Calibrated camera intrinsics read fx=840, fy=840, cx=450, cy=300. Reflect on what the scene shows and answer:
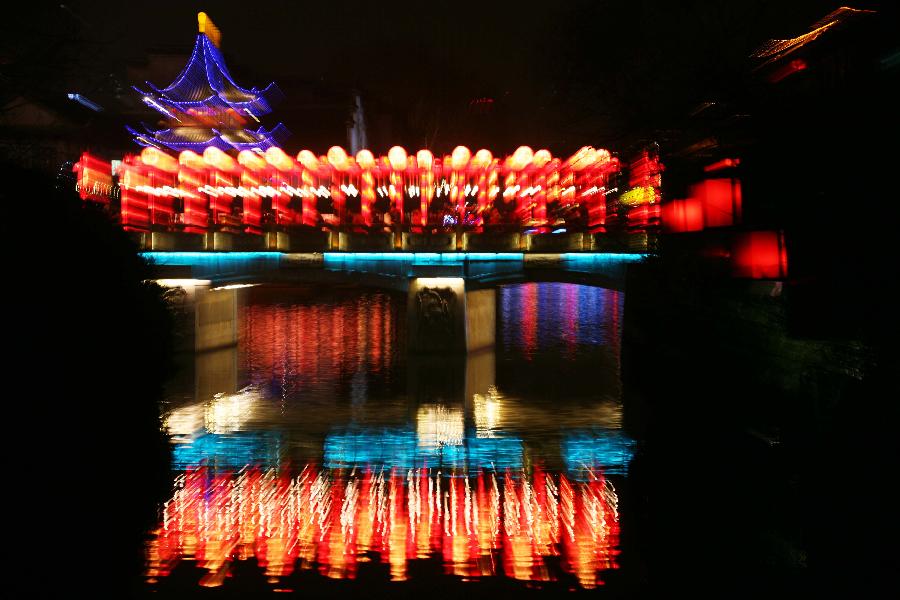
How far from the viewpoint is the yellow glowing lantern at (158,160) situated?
3022 cm

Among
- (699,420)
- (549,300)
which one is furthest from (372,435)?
(549,300)

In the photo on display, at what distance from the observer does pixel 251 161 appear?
31000 millimetres

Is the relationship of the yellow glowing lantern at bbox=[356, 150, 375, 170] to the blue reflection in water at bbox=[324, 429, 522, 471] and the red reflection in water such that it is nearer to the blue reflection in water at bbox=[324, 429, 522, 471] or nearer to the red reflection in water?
the blue reflection in water at bbox=[324, 429, 522, 471]

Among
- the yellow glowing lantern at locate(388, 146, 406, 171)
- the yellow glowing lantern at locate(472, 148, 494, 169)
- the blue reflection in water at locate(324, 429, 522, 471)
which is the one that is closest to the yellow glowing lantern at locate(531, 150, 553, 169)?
the yellow glowing lantern at locate(472, 148, 494, 169)

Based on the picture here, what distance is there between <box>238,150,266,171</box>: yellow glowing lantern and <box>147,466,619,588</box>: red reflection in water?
18.0 metres

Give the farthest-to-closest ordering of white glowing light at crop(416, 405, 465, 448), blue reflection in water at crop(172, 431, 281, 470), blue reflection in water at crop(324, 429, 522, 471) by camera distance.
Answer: white glowing light at crop(416, 405, 465, 448)
blue reflection in water at crop(324, 429, 522, 471)
blue reflection in water at crop(172, 431, 281, 470)

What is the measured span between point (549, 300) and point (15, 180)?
62708 millimetres

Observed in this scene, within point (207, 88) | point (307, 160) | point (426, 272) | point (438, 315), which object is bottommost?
point (438, 315)

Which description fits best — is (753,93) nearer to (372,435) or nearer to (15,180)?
(372,435)

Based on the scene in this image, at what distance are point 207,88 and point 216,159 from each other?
19.1 m

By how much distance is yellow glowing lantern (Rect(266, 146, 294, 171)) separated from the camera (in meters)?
30.6

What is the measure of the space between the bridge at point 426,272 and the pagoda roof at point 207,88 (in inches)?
698

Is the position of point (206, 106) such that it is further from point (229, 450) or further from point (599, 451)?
point (599, 451)

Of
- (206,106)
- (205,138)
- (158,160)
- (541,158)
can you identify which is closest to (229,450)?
(158,160)
